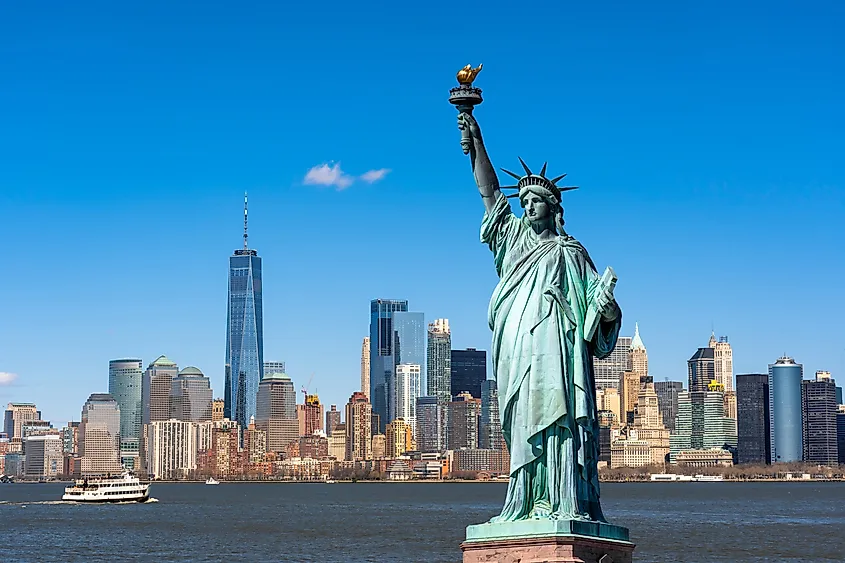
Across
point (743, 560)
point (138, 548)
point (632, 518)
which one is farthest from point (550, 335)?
point (632, 518)

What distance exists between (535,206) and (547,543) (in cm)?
348

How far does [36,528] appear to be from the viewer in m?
87.9

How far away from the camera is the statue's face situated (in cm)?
1698

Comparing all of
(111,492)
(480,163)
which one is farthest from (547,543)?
(111,492)

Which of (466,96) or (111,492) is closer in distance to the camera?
(466,96)

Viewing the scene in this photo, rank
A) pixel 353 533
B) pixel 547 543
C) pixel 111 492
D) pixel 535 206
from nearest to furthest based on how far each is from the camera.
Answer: pixel 547 543 < pixel 535 206 < pixel 353 533 < pixel 111 492

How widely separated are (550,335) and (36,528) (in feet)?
249

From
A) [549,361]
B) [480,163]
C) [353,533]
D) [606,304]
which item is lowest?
[353,533]

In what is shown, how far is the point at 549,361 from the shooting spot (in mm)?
16438

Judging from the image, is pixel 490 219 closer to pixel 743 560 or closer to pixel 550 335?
pixel 550 335

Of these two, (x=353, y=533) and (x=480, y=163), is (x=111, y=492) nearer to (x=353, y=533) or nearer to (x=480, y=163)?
(x=353, y=533)

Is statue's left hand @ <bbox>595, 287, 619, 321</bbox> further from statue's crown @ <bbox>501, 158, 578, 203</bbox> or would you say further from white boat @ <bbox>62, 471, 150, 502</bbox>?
white boat @ <bbox>62, 471, 150, 502</bbox>

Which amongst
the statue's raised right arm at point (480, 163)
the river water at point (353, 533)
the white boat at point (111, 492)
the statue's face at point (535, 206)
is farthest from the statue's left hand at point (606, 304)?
the white boat at point (111, 492)

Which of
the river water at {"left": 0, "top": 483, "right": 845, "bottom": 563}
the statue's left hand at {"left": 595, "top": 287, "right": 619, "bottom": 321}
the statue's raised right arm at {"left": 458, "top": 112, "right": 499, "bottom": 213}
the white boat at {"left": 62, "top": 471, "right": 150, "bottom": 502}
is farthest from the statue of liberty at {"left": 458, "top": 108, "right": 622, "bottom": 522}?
the white boat at {"left": 62, "top": 471, "right": 150, "bottom": 502}
